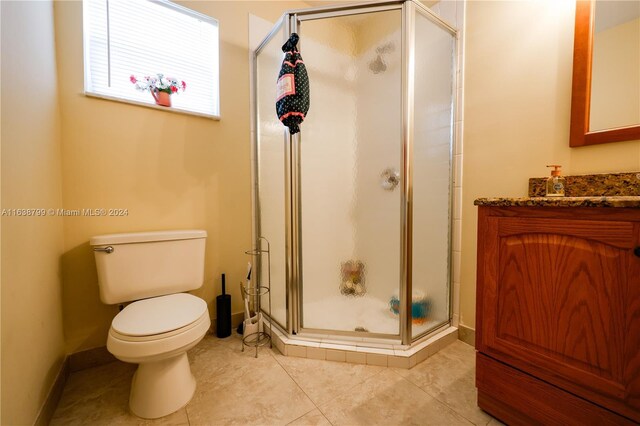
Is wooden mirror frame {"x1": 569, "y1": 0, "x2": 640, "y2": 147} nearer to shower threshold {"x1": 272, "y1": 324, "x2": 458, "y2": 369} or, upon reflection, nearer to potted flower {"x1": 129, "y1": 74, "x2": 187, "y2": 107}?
shower threshold {"x1": 272, "y1": 324, "x2": 458, "y2": 369}

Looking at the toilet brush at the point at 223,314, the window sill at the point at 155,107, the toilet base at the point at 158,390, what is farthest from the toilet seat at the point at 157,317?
the window sill at the point at 155,107

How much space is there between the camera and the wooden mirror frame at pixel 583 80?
1118 millimetres

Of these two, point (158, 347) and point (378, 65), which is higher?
point (378, 65)

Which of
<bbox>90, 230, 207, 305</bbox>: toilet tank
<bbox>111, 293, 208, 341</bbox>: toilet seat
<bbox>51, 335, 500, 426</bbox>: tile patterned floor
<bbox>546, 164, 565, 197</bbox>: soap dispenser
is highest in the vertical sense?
<bbox>546, 164, 565, 197</bbox>: soap dispenser

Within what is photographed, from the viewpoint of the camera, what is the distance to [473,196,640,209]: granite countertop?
67 cm

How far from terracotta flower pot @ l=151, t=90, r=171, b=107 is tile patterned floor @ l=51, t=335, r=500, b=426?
56.3 inches

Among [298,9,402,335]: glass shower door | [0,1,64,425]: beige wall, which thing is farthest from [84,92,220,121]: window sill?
[298,9,402,335]: glass shower door

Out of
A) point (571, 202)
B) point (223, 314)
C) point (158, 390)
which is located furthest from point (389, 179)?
point (158, 390)

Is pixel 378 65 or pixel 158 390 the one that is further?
pixel 378 65

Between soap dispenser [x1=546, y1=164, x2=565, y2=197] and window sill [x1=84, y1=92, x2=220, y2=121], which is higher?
window sill [x1=84, y1=92, x2=220, y2=121]

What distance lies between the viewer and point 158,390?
1.08 metres

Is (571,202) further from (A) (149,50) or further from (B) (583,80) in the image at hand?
(A) (149,50)

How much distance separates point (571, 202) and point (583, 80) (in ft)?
2.57

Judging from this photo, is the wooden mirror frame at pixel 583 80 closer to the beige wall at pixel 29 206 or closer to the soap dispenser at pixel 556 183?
the soap dispenser at pixel 556 183
